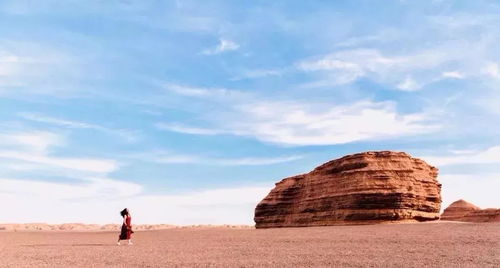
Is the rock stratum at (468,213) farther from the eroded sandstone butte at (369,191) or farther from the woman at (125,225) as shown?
the woman at (125,225)

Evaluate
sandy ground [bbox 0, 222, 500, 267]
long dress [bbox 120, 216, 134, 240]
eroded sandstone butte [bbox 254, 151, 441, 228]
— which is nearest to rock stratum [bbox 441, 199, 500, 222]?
eroded sandstone butte [bbox 254, 151, 441, 228]

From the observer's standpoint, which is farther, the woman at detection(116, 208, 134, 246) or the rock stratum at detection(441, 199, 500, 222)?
the rock stratum at detection(441, 199, 500, 222)

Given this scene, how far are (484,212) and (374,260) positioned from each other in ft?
311

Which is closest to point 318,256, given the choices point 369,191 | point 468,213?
point 369,191

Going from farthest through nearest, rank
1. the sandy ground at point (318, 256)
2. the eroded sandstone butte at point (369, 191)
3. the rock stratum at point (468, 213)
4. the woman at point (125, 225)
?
1. the rock stratum at point (468, 213)
2. the eroded sandstone butte at point (369, 191)
3. the woman at point (125, 225)
4. the sandy ground at point (318, 256)

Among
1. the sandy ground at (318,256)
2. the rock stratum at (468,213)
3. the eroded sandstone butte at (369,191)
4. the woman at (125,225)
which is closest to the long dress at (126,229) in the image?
the woman at (125,225)

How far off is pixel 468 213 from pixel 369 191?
69.1 metres

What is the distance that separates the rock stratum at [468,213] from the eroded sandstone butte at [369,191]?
164ft

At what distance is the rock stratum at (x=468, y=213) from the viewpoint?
97438mm

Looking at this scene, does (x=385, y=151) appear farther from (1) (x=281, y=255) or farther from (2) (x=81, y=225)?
(2) (x=81, y=225)

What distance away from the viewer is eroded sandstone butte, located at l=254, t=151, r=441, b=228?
1925 inches

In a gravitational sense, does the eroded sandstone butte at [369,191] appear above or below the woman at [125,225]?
above

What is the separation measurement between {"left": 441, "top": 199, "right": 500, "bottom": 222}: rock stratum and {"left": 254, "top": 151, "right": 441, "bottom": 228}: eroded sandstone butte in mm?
50102

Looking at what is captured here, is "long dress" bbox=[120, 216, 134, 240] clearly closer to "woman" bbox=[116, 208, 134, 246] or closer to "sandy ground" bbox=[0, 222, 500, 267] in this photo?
"woman" bbox=[116, 208, 134, 246]
